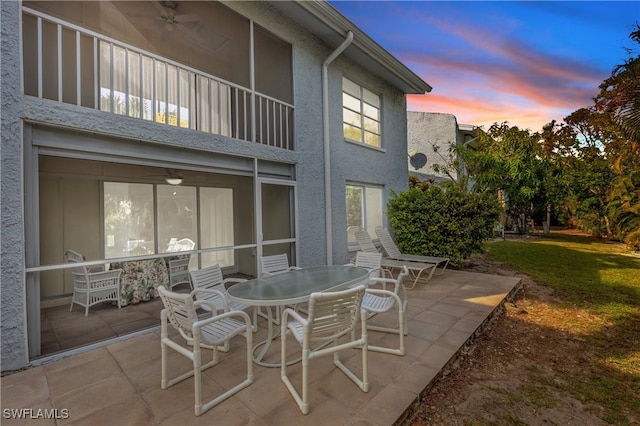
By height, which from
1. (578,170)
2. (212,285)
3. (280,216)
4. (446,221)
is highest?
(578,170)

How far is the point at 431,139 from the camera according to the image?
671 inches

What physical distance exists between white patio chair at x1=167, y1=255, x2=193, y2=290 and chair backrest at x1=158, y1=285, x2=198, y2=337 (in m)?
4.09

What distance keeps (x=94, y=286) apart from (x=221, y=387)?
12.7ft

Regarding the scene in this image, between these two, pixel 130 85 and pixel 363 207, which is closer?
pixel 130 85

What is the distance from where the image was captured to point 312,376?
3037 mm

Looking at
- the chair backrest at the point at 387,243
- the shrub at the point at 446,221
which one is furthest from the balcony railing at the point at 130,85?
the shrub at the point at 446,221

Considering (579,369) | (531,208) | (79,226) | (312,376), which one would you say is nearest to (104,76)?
(79,226)

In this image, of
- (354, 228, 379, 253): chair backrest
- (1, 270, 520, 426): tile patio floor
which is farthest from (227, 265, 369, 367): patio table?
(354, 228, 379, 253): chair backrest

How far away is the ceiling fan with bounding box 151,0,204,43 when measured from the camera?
5920 mm

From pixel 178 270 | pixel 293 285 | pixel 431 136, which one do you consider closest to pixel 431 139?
pixel 431 136

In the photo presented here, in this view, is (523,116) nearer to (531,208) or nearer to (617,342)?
→ (531,208)

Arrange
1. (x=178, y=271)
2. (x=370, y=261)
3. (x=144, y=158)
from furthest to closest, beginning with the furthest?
(x=178, y=271)
(x=370, y=261)
(x=144, y=158)

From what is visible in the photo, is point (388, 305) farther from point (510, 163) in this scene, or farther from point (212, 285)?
point (510, 163)

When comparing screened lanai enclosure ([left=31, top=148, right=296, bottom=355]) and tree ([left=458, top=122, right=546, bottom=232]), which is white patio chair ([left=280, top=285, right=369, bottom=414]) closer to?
screened lanai enclosure ([left=31, top=148, right=296, bottom=355])
